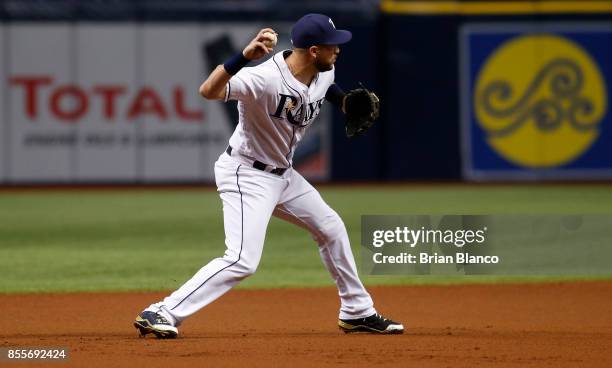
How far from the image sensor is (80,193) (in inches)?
770

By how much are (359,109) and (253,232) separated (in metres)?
1.04

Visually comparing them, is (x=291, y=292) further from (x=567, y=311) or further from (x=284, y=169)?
(x=284, y=169)

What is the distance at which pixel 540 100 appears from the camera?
20.9 metres

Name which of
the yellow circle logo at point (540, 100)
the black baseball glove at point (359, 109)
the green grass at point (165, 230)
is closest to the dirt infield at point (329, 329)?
the green grass at point (165, 230)

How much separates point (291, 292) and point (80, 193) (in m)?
11.3

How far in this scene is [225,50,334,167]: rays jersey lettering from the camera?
5.98 metres

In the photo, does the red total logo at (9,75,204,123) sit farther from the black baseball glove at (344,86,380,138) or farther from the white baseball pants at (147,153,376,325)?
the white baseball pants at (147,153,376,325)

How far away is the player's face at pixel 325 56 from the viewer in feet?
20.2

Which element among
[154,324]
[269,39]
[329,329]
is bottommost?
[329,329]

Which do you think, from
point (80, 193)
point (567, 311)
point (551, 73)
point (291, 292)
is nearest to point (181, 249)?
point (291, 292)

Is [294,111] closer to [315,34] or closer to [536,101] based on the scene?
[315,34]

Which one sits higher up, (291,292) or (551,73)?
(551,73)

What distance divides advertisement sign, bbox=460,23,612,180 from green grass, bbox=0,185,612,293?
0.94 m

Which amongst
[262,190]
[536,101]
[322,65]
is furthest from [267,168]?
[536,101]
